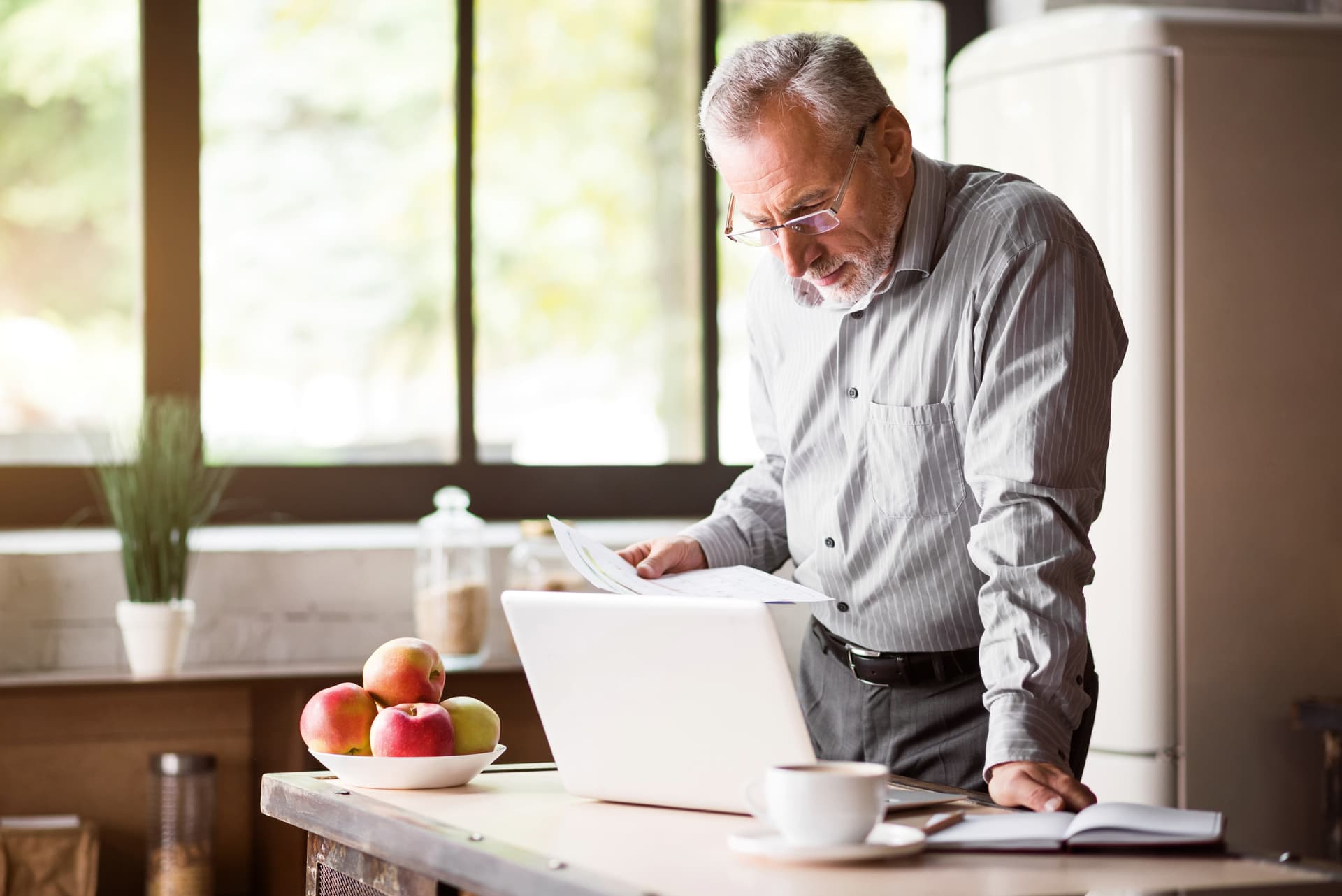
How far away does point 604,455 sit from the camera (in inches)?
149

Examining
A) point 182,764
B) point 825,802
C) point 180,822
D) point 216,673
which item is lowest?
point 180,822

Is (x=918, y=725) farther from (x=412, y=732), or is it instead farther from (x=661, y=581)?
(x=412, y=732)

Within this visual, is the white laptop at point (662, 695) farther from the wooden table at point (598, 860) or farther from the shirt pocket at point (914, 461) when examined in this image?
the shirt pocket at point (914, 461)

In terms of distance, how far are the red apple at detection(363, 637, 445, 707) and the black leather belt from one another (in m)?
0.61

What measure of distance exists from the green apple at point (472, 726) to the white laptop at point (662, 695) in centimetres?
10

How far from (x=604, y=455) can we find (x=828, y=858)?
260cm

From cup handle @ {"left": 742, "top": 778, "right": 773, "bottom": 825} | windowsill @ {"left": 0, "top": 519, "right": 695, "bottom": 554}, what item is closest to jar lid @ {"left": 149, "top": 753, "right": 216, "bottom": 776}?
windowsill @ {"left": 0, "top": 519, "right": 695, "bottom": 554}

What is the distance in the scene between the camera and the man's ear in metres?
1.88

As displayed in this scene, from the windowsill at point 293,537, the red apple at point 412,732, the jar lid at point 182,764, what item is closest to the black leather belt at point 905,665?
the red apple at point 412,732

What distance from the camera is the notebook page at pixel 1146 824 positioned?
1.28m

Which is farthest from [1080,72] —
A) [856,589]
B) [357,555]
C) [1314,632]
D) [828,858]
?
[828,858]

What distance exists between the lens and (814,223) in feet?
5.93

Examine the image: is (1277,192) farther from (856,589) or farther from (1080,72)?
(856,589)

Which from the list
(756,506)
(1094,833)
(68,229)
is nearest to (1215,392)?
(756,506)
